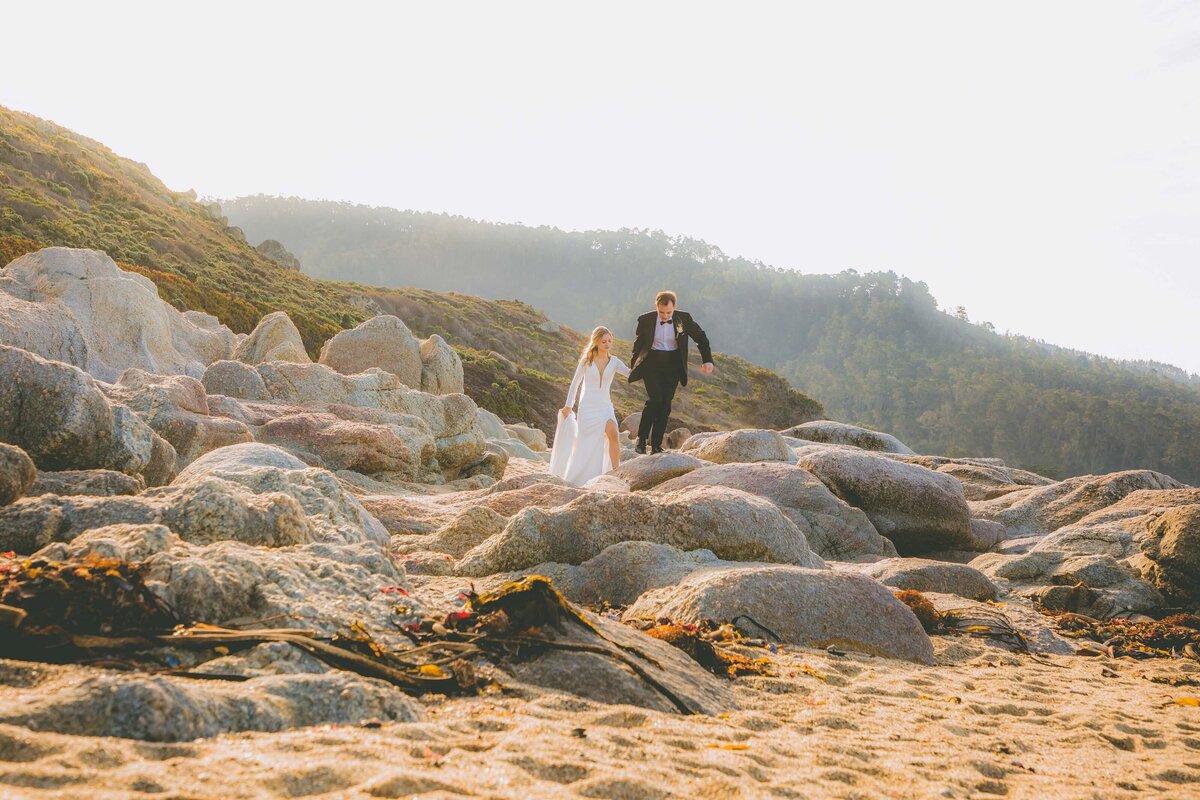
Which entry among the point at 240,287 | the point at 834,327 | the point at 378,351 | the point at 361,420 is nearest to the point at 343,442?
the point at 361,420

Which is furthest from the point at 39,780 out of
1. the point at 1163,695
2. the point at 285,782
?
the point at 1163,695

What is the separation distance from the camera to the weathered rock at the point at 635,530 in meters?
A: 5.54

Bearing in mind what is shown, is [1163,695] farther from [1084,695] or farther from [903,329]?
[903,329]

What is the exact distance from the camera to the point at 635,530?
18.9 feet

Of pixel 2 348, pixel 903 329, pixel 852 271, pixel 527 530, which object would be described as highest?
pixel 852 271

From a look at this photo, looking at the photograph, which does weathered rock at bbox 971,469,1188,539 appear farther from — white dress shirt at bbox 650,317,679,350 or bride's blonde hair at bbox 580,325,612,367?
bride's blonde hair at bbox 580,325,612,367

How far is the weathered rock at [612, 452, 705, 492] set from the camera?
351 inches

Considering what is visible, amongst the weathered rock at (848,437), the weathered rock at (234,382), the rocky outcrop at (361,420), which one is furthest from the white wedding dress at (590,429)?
the weathered rock at (848,437)

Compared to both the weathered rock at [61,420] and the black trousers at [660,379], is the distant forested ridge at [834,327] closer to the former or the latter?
the black trousers at [660,379]

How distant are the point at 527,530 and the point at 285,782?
11.8 ft

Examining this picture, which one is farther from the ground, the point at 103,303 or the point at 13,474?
the point at 103,303

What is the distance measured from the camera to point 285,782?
78.0 inches

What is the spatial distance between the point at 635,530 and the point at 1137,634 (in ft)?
12.3

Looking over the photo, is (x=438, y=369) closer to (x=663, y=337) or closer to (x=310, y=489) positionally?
(x=663, y=337)
